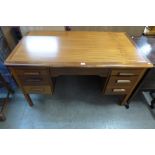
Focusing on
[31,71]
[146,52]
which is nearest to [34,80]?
[31,71]

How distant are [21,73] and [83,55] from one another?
1.80ft

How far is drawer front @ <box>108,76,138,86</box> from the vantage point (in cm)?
121

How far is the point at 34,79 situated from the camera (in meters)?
1.22

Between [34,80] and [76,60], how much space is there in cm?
43

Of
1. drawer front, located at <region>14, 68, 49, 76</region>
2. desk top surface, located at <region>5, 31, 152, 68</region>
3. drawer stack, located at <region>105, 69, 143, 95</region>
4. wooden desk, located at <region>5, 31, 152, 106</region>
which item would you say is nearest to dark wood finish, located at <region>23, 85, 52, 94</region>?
wooden desk, located at <region>5, 31, 152, 106</region>

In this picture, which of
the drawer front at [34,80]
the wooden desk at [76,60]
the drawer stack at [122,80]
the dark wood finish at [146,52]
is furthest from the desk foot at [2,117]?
the dark wood finish at [146,52]

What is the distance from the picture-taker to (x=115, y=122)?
147 cm

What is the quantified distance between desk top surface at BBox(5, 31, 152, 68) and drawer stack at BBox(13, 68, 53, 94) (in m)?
0.09

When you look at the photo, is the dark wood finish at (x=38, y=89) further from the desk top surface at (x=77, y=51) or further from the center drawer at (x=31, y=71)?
the desk top surface at (x=77, y=51)

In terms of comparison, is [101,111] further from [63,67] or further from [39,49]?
[39,49]

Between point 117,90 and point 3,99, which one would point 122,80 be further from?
point 3,99

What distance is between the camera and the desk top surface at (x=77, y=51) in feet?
3.58

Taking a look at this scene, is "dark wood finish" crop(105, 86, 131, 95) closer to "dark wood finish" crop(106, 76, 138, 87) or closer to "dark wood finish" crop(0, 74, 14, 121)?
"dark wood finish" crop(106, 76, 138, 87)

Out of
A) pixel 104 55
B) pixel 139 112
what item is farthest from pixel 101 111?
pixel 104 55
